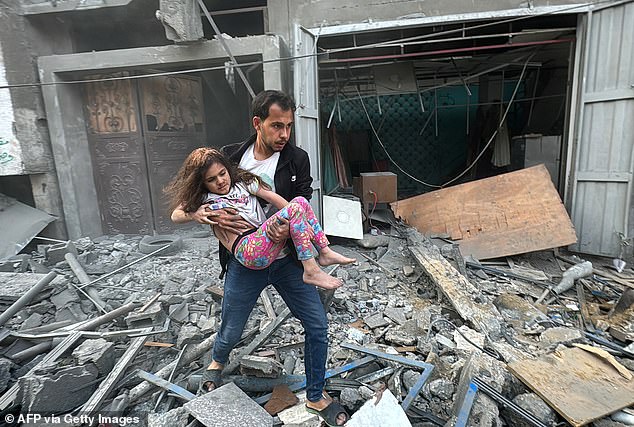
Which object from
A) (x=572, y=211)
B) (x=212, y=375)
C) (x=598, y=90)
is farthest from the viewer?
(x=572, y=211)

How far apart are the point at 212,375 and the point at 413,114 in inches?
394

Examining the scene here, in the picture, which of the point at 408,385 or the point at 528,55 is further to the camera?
the point at 528,55

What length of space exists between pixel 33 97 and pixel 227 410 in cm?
712

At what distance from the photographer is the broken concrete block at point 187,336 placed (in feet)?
10.8

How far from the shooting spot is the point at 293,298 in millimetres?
2295

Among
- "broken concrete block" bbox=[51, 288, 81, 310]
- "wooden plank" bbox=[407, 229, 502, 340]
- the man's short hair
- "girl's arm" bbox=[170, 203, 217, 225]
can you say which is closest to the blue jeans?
"girl's arm" bbox=[170, 203, 217, 225]

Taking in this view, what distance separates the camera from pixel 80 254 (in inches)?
225

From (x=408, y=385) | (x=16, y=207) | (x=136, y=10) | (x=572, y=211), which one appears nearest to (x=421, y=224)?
(x=572, y=211)

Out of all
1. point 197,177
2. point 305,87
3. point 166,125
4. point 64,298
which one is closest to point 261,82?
point 305,87

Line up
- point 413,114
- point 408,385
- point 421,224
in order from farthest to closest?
point 413,114, point 421,224, point 408,385

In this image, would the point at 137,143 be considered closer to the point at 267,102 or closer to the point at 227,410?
the point at 267,102

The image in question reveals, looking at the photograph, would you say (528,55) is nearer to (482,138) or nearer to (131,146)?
Answer: (482,138)

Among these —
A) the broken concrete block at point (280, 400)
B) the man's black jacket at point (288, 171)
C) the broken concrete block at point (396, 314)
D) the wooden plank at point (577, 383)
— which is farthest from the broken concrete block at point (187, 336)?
the wooden plank at point (577, 383)

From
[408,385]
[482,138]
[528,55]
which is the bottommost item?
[408,385]
